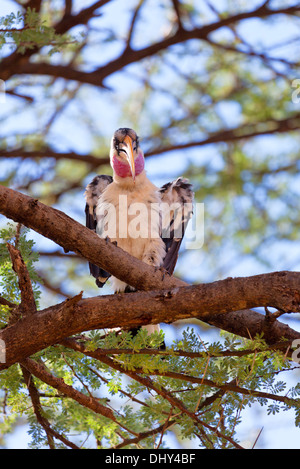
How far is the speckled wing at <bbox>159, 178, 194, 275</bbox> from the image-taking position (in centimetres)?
480

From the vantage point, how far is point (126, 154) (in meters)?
4.55

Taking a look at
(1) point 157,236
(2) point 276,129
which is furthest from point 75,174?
(1) point 157,236

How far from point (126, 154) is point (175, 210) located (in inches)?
24.1

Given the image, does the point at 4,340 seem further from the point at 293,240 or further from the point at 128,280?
the point at 293,240

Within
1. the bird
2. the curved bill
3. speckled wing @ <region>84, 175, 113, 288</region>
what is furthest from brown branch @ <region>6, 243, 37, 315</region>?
speckled wing @ <region>84, 175, 113, 288</region>

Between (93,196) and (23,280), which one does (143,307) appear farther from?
(93,196)

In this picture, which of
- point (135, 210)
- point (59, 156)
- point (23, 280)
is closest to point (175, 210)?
point (135, 210)

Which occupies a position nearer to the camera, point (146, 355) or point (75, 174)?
point (146, 355)

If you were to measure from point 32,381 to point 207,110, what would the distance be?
4.61 metres

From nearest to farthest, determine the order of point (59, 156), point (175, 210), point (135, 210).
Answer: point (135, 210), point (175, 210), point (59, 156)

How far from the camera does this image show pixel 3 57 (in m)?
5.44

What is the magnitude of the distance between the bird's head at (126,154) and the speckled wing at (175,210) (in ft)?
1.02

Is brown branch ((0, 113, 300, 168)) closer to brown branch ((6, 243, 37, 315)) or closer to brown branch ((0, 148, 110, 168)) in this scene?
brown branch ((0, 148, 110, 168))

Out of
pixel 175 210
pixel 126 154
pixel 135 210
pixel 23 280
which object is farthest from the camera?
pixel 175 210
